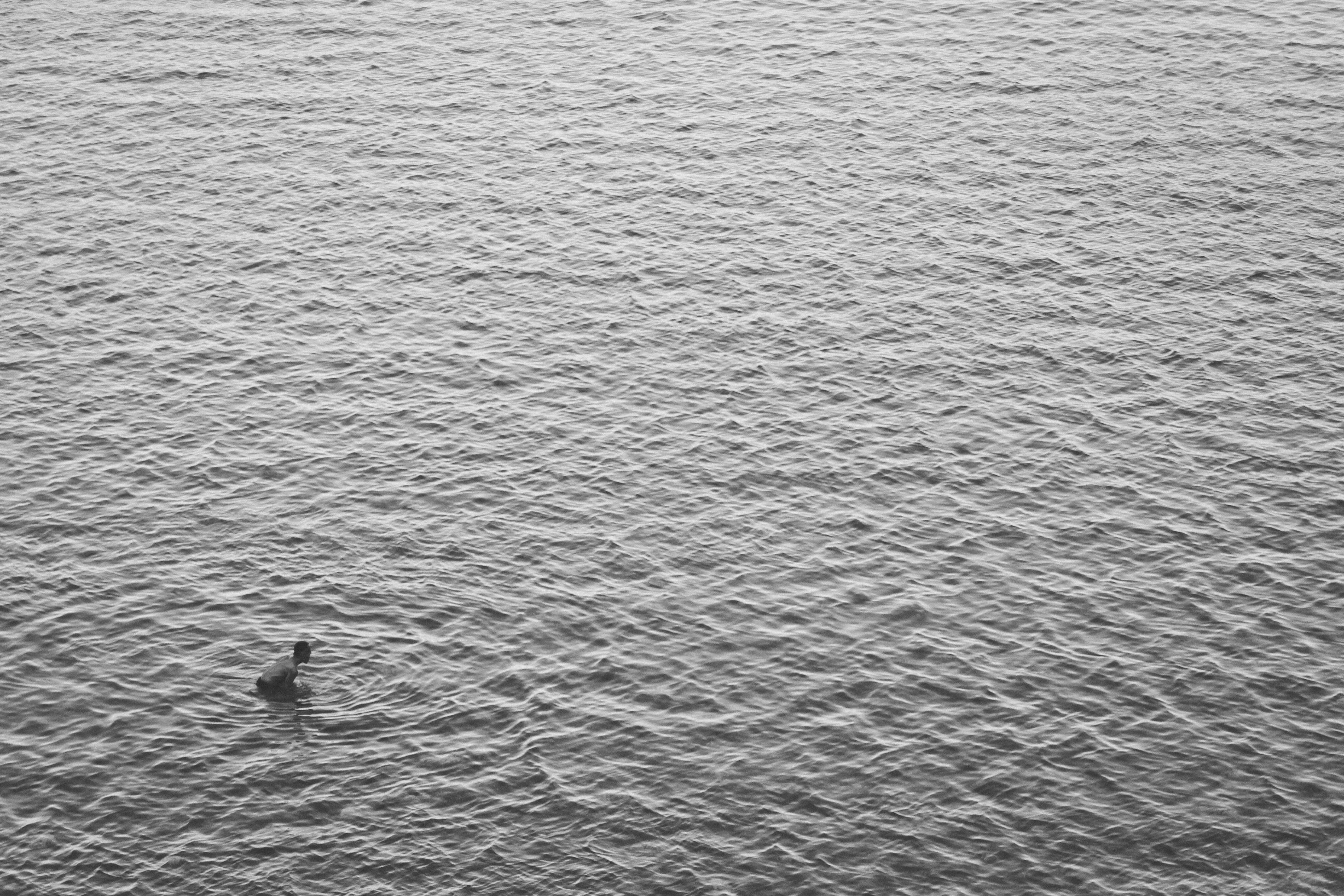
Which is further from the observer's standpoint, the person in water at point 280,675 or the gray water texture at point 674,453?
the person in water at point 280,675

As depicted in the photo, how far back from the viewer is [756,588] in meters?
63.1

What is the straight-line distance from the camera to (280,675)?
181ft

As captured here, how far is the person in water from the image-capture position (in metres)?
55.1

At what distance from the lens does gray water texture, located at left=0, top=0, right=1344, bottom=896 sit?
51750 mm

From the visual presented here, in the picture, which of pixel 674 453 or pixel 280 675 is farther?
pixel 674 453

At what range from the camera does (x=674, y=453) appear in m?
71.5

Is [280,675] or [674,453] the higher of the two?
[280,675]

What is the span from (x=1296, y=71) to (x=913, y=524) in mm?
57543

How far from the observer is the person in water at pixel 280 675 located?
5506 cm

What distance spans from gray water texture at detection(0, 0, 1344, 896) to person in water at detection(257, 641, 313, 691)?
0.85 meters

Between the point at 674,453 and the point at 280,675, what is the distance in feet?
74.8

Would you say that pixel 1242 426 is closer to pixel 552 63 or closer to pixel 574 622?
pixel 574 622

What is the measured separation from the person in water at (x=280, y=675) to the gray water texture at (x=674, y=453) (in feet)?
2.80

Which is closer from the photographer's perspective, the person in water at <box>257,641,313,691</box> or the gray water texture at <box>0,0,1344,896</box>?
the gray water texture at <box>0,0,1344,896</box>
